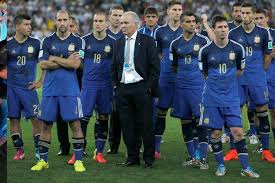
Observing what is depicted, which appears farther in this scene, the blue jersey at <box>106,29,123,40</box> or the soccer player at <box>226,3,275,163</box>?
the blue jersey at <box>106,29,123,40</box>

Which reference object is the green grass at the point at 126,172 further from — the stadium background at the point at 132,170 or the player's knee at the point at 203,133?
the player's knee at the point at 203,133

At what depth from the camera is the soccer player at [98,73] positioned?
889cm

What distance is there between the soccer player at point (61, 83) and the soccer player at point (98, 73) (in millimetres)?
685

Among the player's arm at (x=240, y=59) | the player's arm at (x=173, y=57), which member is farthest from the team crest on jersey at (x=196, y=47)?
the player's arm at (x=240, y=59)

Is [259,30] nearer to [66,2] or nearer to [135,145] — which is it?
[135,145]

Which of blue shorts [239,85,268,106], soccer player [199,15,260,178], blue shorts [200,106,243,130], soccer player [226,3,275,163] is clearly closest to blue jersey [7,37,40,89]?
soccer player [199,15,260,178]

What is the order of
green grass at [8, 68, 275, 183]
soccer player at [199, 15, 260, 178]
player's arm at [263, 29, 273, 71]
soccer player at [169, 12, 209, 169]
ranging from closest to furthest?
1. green grass at [8, 68, 275, 183]
2. soccer player at [199, 15, 260, 178]
3. soccer player at [169, 12, 209, 169]
4. player's arm at [263, 29, 273, 71]

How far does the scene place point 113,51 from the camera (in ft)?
28.5

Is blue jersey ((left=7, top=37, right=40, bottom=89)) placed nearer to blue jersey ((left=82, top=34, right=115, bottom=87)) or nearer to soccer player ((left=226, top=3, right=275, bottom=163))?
blue jersey ((left=82, top=34, right=115, bottom=87))

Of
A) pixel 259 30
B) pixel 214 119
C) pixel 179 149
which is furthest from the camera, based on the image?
pixel 179 149

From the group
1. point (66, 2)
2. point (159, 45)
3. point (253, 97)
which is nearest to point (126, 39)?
point (159, 45)

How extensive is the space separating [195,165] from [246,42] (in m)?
2.02

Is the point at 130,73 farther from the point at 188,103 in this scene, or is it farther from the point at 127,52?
the point at 188,103

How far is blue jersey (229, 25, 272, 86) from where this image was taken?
902cm
